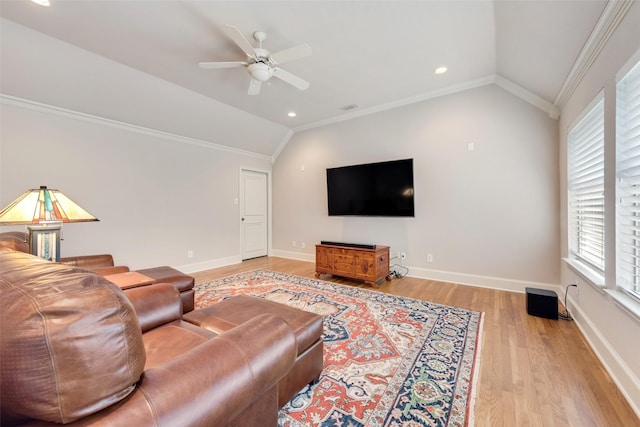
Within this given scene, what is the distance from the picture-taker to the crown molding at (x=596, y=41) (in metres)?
1.67

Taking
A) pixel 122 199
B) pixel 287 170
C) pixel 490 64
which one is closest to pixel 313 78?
pixel 490 64

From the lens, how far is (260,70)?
2.66 metres

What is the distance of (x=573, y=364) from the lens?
72.6 inches

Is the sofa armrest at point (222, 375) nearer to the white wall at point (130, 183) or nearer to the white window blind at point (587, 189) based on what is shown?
the white window blind at point (587, 189)

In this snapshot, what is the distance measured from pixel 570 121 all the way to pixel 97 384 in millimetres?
4019

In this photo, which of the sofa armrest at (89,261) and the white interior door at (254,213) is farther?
the white interior door at (254,213)

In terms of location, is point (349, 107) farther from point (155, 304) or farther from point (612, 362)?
point (612, 362)

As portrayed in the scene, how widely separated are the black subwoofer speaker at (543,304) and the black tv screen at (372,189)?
1.68 m

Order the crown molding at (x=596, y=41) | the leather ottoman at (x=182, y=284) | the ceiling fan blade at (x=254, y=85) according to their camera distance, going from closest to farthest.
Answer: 1. the crown molding at (x=596, y=41)
2. the leather ottoman at (x=182, y=284)
3. the ceiling fan blade at (x=254, y=85)

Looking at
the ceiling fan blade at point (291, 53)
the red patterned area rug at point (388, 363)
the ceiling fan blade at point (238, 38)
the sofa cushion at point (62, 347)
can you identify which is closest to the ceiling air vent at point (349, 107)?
the ceiling fan blade at point (291, 53)

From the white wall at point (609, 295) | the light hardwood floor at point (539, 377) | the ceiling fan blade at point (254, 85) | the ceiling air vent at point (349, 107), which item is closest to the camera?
the light hardwood floor at point (539, 377)

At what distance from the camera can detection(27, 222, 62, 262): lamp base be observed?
1.70m

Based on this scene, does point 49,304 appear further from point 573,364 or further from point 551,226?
point 551,226

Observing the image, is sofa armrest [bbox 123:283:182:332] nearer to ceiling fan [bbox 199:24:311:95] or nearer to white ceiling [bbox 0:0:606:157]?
ceiling fan [bbox 199:24:311:95]
